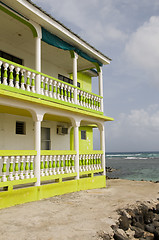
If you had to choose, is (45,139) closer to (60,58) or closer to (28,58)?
(28,58)

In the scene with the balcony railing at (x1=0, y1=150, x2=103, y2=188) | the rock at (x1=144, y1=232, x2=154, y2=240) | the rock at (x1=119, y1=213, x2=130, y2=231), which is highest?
the balcony railing at (x1=0, y1=150, x2=103, y2=188)

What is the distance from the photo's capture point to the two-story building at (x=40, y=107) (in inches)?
334

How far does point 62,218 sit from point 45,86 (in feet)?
17.6

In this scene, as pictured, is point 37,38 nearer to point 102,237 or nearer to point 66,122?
point 66,122

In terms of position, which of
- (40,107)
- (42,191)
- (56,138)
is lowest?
(42,191)

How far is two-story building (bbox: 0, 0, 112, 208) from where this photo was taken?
8.48 metres

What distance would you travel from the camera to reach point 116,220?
6652 mm

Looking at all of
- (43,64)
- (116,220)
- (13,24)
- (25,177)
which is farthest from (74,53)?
(116,220)

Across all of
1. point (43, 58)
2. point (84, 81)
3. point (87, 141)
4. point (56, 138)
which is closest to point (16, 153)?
point (56, 138)

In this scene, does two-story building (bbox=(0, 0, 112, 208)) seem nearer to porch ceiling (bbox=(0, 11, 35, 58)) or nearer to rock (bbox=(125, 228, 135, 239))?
porch ceiling (bbox=(0, 11, 35, 58))

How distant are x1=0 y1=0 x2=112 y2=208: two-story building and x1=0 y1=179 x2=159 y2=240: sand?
0.99 m

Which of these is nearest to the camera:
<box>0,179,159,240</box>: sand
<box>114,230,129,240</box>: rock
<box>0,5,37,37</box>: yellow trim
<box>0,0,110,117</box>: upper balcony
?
<box>0,179,159,240</box>: sand

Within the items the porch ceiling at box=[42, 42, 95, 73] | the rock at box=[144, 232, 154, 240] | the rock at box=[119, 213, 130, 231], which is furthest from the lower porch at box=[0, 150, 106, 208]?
the porch ceiling at box=[42, 42, 95, 73]

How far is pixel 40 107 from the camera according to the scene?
951 cm
